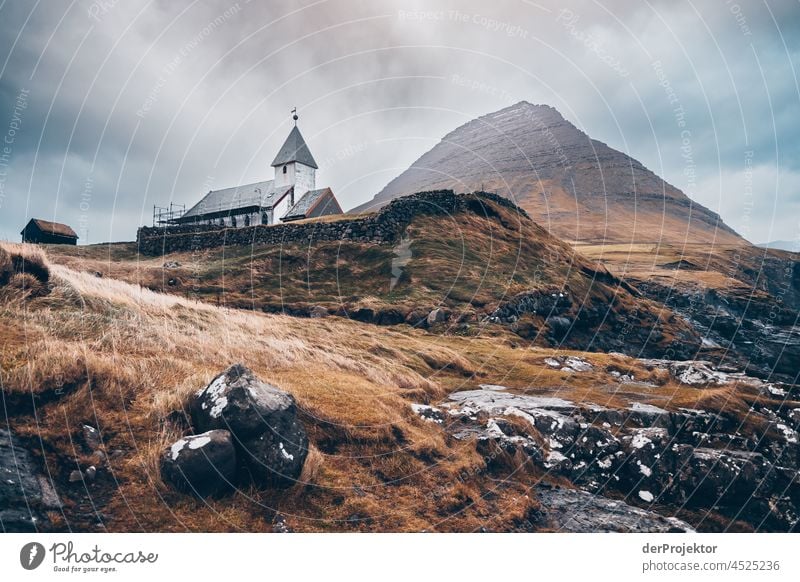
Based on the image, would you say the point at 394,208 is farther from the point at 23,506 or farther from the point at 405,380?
the point at 23,506

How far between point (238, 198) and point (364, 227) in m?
37.5

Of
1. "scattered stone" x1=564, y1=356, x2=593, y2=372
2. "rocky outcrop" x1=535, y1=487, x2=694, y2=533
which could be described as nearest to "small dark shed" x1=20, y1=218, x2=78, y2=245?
"scattered stone" x1=564, y1=356, x2=593, y2=372

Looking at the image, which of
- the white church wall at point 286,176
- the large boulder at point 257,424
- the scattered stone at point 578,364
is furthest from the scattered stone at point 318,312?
the white church wall at point 286,176

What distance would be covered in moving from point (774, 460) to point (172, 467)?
52.2ft

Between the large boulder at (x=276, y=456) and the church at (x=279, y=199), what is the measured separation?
55.3 meters

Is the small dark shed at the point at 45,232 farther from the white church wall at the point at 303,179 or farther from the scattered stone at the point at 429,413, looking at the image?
the scattered stone at the point at 429,413

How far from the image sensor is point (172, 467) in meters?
9.08

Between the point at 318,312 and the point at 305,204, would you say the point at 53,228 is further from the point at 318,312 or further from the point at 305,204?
the point at 318,312

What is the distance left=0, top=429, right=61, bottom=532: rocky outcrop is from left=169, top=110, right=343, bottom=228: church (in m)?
56.3

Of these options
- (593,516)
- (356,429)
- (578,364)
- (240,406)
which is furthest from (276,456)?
(578,364)

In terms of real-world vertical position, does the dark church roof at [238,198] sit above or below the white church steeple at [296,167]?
below

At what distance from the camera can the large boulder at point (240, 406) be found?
973 centimetres

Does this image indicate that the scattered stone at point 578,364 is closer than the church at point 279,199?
Yes
